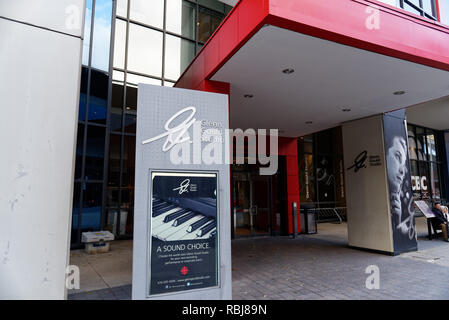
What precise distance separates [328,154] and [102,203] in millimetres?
12306

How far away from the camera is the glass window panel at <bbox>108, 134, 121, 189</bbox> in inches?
399

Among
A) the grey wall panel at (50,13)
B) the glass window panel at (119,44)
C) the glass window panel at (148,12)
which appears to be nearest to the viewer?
the grey wall panel at (50,13)

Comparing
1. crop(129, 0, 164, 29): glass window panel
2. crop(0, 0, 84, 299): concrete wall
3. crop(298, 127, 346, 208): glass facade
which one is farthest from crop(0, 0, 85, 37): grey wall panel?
crop(298, 127, 346, 208): glass facade

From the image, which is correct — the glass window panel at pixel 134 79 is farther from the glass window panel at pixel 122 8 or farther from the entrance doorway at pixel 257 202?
the entrance doorway at pixel 257 202

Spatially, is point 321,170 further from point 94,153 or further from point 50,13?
→ point 50,13

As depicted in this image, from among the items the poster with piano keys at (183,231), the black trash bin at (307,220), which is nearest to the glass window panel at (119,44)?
the poster with piano keys at (183,231)

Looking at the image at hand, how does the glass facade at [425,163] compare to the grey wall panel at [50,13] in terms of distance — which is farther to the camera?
the glass facade at [425,163]

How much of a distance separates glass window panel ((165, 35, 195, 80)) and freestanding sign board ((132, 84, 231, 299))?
7990mm

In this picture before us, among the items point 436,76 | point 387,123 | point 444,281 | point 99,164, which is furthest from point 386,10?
point 99,164

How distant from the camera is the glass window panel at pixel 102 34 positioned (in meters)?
9.84
